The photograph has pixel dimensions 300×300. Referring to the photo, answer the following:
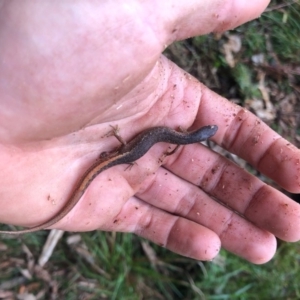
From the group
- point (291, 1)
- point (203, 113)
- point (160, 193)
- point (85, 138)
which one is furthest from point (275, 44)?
point (85, 138)

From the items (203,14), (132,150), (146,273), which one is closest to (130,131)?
(132,150)

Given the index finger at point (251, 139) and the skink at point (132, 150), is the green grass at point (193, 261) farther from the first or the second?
the skink at point (132, 150)

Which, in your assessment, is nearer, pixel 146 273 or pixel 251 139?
pixel 251 139

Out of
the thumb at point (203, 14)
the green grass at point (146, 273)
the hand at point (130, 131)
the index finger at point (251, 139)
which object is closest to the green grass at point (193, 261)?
the green grass at point (146, 273)

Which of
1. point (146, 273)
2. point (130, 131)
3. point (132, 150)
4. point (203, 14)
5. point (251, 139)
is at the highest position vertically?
point (203, 14)

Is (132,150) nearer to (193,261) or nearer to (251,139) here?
(251,139)

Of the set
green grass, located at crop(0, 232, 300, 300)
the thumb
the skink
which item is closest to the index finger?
the skink
